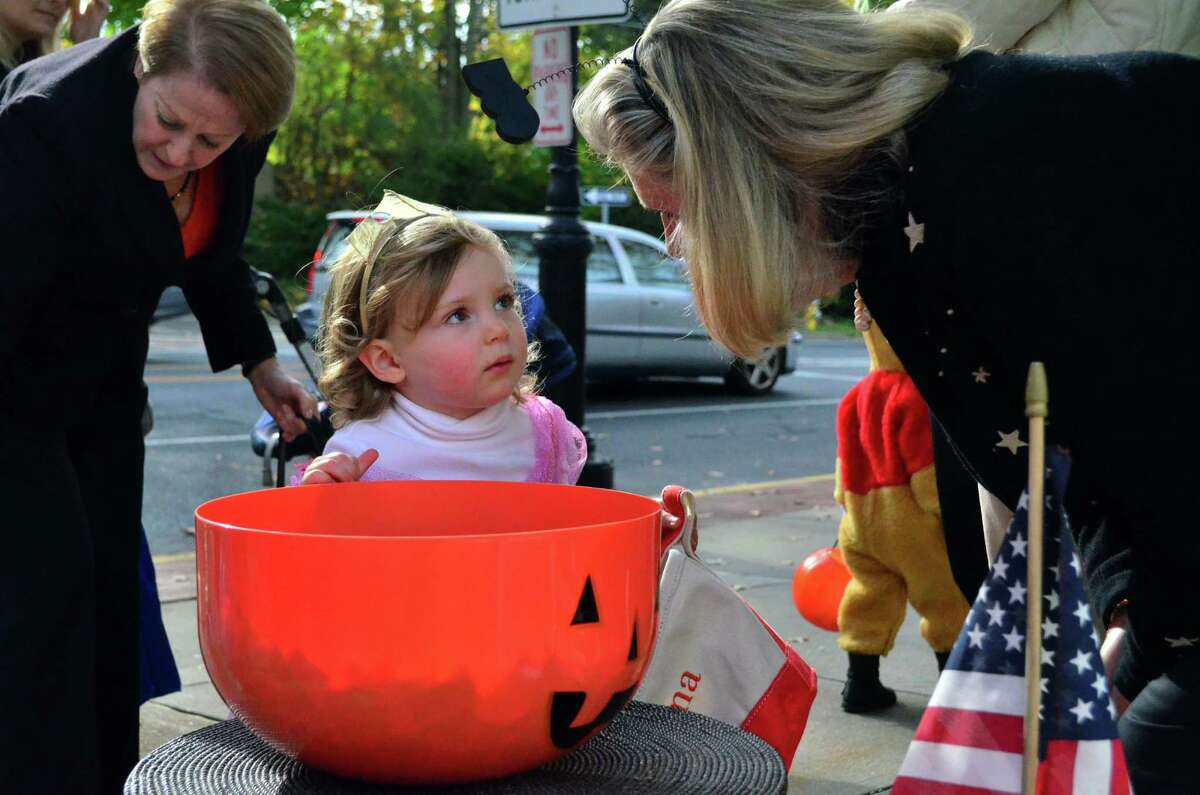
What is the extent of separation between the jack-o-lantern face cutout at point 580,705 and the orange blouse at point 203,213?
136cm

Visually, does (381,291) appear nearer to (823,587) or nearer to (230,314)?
(230,314)

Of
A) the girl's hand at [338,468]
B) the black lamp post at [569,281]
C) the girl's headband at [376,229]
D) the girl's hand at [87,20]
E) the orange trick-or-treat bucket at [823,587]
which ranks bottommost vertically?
the orange trick-or-treat bucket at [823,587]

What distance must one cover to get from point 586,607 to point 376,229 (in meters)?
1.14

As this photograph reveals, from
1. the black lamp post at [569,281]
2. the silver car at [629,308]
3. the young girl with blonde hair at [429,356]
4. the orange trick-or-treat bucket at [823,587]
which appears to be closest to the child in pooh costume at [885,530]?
the orange trick-or-treat bucket at [823,587]

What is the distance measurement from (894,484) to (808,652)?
93 cm

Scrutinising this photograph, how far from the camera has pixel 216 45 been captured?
2.29 metres

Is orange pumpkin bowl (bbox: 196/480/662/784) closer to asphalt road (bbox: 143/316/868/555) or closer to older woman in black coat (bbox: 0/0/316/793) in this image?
older woman in black coat (bbox: 0/0/316/793)

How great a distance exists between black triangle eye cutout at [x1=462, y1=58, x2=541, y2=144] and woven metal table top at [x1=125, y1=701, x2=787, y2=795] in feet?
2.69

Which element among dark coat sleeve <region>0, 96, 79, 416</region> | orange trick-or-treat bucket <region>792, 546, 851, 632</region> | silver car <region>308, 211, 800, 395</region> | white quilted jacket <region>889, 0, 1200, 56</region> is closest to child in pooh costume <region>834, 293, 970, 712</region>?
orange trick-or-treat bucket <region>792, 546, 851, 632</region>

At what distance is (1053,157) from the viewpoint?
1.68m

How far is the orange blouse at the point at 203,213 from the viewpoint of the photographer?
2.56 m

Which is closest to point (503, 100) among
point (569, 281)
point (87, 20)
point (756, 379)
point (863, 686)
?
point (87, 20)

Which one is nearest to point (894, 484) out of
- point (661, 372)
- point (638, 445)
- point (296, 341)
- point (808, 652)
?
point (808, 652)

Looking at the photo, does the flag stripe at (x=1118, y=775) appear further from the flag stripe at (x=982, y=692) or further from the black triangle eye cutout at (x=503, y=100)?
the black triangle eye cutout at (x=503, y=100)
